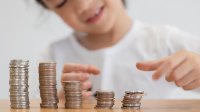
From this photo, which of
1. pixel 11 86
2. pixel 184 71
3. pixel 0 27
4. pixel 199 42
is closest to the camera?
pixel 11 86

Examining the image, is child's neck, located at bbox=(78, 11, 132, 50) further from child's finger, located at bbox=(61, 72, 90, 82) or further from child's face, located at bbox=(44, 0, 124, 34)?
child's finger, located at bbox=(61, 72, 90, 82)

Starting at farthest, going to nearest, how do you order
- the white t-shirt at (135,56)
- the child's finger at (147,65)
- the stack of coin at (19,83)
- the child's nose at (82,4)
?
the white t-shirt at (135,56), the child's nose at (82,4), the child's finger at (147,65), the stack of coin at (19,83)

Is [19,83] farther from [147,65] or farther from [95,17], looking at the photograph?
[95,17]

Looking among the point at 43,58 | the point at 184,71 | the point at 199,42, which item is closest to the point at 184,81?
the point at 184,71

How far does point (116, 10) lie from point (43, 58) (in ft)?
1.15

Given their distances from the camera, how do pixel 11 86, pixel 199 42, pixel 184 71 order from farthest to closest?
pixel 199 42 → pixel 184 71 → pixel 11 86

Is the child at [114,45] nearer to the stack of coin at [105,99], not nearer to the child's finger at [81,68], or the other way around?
the child's finger at [81,68]

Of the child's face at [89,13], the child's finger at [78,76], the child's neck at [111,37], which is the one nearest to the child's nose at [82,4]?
the child's face at [89,13]

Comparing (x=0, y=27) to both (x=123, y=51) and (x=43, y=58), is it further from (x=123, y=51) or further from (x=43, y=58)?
(x=123, y=51)

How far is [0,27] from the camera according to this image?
2.07 meters

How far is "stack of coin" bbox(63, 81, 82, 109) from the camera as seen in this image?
77 cm

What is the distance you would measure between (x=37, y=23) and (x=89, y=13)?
2.36 feet

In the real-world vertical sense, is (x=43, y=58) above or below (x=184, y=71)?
above

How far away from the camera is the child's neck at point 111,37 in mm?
1554
